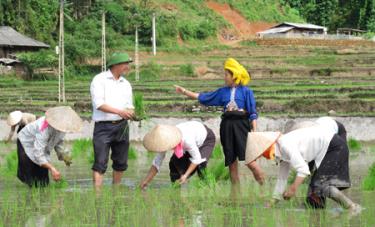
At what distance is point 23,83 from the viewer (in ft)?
145

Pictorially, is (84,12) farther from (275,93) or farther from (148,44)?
(275,93)

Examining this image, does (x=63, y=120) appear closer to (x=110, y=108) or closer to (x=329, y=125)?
(x=110, y=108)

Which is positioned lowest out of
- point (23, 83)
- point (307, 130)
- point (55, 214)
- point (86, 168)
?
point (23, 83)

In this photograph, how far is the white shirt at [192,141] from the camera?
9.55 m

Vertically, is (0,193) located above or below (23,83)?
above

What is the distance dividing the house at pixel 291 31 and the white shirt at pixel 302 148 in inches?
2486

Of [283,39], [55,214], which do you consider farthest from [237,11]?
[55,214]

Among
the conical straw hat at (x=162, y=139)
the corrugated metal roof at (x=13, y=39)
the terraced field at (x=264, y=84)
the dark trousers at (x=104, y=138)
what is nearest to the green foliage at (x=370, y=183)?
the conical straw hat at (x=162, y=139)

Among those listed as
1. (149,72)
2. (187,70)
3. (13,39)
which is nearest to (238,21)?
(187,70)

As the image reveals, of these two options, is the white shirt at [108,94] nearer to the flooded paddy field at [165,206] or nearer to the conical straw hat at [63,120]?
the conical straw hat at [63,120]

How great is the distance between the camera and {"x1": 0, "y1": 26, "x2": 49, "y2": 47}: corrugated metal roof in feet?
166

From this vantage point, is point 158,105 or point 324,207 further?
point 158,105

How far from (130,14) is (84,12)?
12.0ft

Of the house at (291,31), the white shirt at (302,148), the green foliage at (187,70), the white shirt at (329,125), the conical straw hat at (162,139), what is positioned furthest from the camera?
the house at (291,31)
